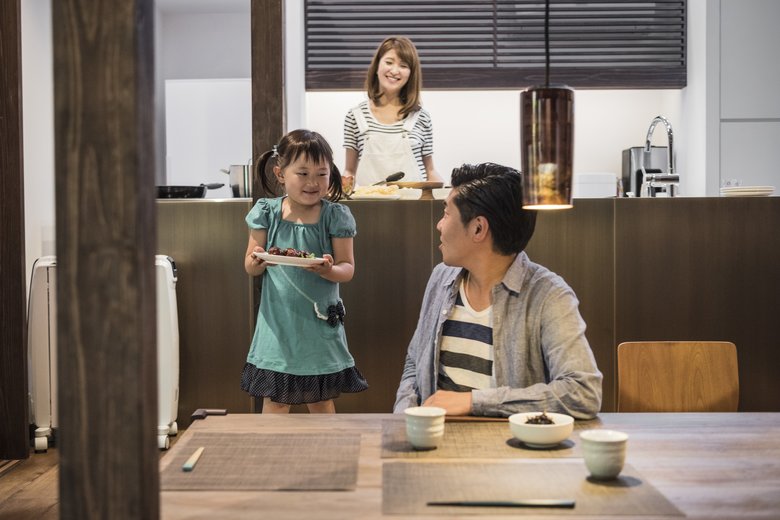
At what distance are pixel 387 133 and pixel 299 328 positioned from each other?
1480 millimetres

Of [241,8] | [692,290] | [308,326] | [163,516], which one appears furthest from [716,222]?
[241,8]

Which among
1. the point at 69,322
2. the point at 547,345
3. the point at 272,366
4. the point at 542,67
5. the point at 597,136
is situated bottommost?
the point at 272,366

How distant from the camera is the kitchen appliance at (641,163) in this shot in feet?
17.0

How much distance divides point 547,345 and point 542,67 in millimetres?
3724

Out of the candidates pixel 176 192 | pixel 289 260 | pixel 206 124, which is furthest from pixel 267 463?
pixel 206 124

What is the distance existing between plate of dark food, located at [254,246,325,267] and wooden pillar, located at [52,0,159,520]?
1.74 m

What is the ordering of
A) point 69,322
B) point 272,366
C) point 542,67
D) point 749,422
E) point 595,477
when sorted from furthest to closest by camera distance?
point 542,67
point 272,366
point 749,422
point 595,477
point 69,322

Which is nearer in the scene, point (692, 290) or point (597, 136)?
point (692, 290)

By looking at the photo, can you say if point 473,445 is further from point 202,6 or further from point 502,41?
point 202,6

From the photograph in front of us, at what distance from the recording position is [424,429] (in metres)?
1.49

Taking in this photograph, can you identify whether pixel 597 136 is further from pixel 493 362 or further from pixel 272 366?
pixel 493 362

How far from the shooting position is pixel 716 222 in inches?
138

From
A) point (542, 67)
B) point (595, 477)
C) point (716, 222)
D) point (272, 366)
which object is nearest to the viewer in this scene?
point (595, 477)

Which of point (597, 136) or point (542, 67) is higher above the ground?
point (542, 67)
